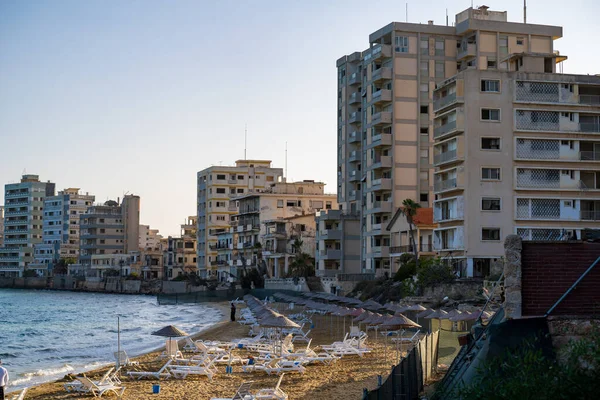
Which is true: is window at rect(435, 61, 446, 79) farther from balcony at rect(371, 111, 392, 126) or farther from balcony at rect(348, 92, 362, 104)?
balcony at rect(348, 92, 362, 104)

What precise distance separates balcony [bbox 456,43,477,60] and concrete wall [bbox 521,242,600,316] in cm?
6176

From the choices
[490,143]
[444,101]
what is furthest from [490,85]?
[490,143]

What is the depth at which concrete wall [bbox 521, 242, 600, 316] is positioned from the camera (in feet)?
44.5

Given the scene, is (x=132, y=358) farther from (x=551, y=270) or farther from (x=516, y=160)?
(x=516, y=160)

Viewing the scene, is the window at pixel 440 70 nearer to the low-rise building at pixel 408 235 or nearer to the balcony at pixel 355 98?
the balcony at pixel 355 98

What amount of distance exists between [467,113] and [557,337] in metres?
45.0

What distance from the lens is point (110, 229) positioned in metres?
163

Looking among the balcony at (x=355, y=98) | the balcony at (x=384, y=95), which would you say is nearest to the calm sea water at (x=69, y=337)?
the balcony at (x=384, y=95)

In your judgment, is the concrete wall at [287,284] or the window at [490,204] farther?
the concrete wall at [287,284]

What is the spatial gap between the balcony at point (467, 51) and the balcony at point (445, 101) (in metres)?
14.9

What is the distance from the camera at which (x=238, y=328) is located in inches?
2023

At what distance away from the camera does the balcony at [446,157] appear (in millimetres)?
57906

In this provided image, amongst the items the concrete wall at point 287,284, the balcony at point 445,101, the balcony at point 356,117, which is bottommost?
the concrete wall at point 287,284

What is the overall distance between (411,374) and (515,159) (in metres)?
42.2
